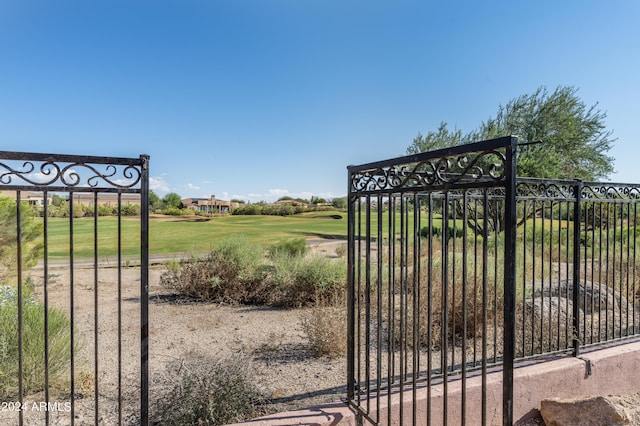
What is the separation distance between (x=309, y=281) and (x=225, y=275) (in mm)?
1532

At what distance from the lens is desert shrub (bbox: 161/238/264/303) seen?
6359 mm

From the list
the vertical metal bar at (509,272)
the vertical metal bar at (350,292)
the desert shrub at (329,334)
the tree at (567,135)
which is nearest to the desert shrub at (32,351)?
the desert shrub at (329,334)

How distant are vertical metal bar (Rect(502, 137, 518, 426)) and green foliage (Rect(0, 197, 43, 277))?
7440 millimetres

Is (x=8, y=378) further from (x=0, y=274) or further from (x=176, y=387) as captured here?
(x=0, y=274)

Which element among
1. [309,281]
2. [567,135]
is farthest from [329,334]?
[567,135]

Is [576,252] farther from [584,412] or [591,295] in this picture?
[591,295]

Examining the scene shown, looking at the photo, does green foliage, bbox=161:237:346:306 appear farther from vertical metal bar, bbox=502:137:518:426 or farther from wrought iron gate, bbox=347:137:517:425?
vertical metal bar, bbox=502:137:518:426

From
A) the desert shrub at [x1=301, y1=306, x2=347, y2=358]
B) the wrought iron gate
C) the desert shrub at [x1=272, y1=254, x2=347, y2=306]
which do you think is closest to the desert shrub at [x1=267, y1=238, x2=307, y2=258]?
the desert shrub at [x1=272, y1=254, x2=347, y2=306]

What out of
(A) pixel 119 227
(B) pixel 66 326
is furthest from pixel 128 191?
(B) pixel 66 326

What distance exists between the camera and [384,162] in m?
2.39

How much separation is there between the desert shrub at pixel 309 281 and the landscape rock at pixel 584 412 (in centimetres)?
314

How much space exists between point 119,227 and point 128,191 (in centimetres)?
24

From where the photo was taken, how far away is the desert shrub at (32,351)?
9.95 feet

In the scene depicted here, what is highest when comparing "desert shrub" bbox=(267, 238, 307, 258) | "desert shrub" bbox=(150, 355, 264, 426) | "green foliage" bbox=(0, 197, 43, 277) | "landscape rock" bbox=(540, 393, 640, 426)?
"green foliage" bbox=(0, 197, 43, 277)
